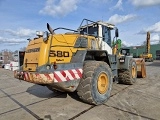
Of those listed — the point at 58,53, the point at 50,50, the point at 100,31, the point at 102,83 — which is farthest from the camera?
the point at 100,31

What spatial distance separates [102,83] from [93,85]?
646 millimetres

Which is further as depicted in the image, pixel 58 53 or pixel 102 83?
pixel 102 83

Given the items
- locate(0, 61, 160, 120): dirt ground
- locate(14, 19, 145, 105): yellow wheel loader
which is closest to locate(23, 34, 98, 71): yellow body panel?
locate(14, 19, 145, 105): yellow wheel loader

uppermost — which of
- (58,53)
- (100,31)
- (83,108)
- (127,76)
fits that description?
(100,31)

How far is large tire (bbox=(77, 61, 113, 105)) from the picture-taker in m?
5.16

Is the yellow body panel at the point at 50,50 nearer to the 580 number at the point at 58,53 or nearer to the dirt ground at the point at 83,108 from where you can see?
the 580 number at the point at 58,53

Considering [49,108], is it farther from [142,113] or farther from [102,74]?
[142,113]

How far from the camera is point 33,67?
523 cm

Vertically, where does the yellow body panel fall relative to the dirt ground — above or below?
above

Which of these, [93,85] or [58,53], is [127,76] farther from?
[58,53]

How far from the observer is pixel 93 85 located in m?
5.25

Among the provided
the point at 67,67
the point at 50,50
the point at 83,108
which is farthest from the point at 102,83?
the point at 50,50

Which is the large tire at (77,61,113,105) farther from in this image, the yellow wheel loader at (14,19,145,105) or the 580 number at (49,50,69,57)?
the 580 number at (49,50,69,57)

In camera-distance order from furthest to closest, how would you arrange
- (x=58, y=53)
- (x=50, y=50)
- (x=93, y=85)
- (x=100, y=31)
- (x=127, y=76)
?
1. (x=127, y=76)
2. (x=100, y=31)
3. (x=93, y=85)
4. (x=58, y=53)
5. (x=50, y=50)
